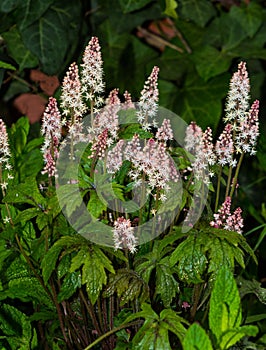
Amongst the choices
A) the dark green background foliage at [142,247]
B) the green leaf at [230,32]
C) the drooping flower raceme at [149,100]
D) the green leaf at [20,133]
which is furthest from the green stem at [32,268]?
the green leaf at [230,32]

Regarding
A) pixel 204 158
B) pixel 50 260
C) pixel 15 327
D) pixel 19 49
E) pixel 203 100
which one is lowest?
pixel 15 327

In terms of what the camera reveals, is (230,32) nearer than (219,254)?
No

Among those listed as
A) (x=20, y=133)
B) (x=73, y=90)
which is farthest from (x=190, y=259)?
(x=20, y=133)

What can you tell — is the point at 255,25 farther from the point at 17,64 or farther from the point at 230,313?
the point at 230,313

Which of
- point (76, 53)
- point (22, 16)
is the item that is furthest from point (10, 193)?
point (76, 53)

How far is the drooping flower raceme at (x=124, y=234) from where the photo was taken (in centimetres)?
75

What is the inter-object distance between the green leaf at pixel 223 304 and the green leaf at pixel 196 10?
1083 millimetres

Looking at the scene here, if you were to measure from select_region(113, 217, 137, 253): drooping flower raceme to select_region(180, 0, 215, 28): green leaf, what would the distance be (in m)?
0.98

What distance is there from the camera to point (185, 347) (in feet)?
2.00

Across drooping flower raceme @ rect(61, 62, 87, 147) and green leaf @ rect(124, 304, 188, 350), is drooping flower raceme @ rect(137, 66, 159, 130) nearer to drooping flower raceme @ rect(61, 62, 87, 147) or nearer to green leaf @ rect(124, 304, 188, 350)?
drooping flower raceme @ rect(61, 62, 87, 147)

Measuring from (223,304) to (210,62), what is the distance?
1018 mm

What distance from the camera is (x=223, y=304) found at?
67 cm

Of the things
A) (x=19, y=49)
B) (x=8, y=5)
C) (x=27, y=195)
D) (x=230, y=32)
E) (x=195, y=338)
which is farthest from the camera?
(x=230, y=32)

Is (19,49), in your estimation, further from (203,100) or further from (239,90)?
(239,90)
